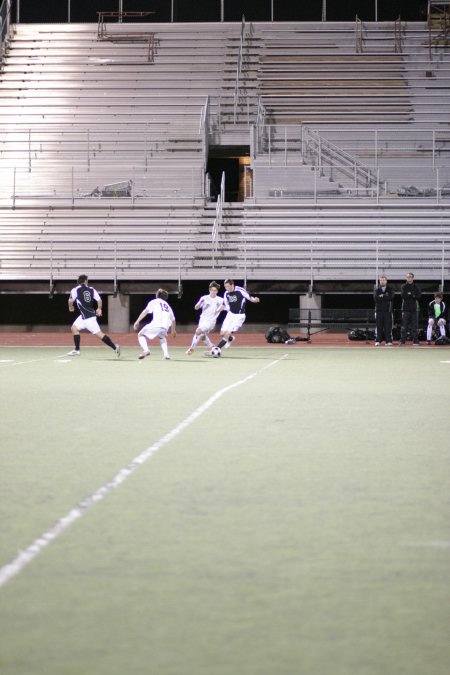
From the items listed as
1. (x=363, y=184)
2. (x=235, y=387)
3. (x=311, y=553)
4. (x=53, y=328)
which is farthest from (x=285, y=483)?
(x=363, y=184)

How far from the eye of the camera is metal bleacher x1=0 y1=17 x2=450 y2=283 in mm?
34750

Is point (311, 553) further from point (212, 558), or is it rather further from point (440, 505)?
point (440, 505)

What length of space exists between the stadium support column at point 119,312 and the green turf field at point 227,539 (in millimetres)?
20709

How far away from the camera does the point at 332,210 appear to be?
3647 cm

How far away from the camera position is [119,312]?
33969 millimetres

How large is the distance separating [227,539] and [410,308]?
24029 millimetres

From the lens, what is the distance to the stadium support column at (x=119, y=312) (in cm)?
3388

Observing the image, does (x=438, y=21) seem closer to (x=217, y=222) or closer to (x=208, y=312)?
(x=217, y=222)

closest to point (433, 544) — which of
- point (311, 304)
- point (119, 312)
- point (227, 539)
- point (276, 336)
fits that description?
point (227, 539)

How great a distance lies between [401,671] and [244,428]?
7.01 metres

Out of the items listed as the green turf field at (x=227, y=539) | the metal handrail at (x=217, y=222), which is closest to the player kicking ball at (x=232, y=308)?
the metal handrail at (x=217, y=222)

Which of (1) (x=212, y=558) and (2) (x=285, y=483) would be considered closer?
(1) (x=212, y=558)

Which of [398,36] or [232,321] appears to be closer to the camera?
[232,321]

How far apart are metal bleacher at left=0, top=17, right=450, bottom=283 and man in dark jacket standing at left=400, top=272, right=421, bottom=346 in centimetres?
359
